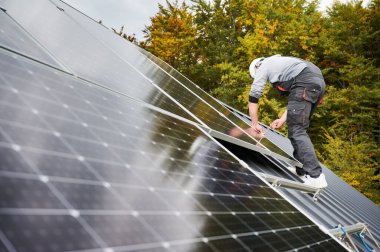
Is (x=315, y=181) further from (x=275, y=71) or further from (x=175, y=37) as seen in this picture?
(x=175, y=37)

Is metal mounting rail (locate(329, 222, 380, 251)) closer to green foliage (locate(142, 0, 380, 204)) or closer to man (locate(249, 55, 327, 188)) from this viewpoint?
man (locate(249, 55, 327, 188))

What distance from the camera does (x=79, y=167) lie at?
65.0 inches

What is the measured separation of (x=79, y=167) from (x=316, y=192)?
5.62 m

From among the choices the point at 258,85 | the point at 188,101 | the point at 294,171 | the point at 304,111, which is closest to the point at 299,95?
the point at 304,111

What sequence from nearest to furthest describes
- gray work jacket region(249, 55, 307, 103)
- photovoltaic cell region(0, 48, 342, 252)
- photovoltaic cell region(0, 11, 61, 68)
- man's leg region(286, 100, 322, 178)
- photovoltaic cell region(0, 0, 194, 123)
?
1. photovoltaic cell region(0, 48, 342, 252)
2. photovoltaic cell region(0, 11, 61, 68)
3. photovoltaic cell region(0, 0, 194, 123)
4. man's leg region(286, 100, 322, 178)
5. gray work jacket region(249, 55, 307, 103)

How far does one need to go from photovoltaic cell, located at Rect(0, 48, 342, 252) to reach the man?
2704mm

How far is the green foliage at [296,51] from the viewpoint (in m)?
27.7

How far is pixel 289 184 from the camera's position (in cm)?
489

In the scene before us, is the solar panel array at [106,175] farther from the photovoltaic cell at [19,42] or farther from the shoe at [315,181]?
the shoe at [315,181]

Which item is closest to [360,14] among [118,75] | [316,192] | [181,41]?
[181,41]

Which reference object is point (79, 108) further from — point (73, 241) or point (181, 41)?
point (181, 41)

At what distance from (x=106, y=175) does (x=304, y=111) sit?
490 centimetres

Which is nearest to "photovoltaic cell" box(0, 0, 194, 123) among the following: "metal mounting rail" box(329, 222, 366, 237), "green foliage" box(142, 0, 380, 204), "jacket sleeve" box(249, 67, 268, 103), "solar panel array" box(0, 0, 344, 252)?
"solar panel array" box(0, 0, 344, 252)

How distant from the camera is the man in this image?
5.86 m
